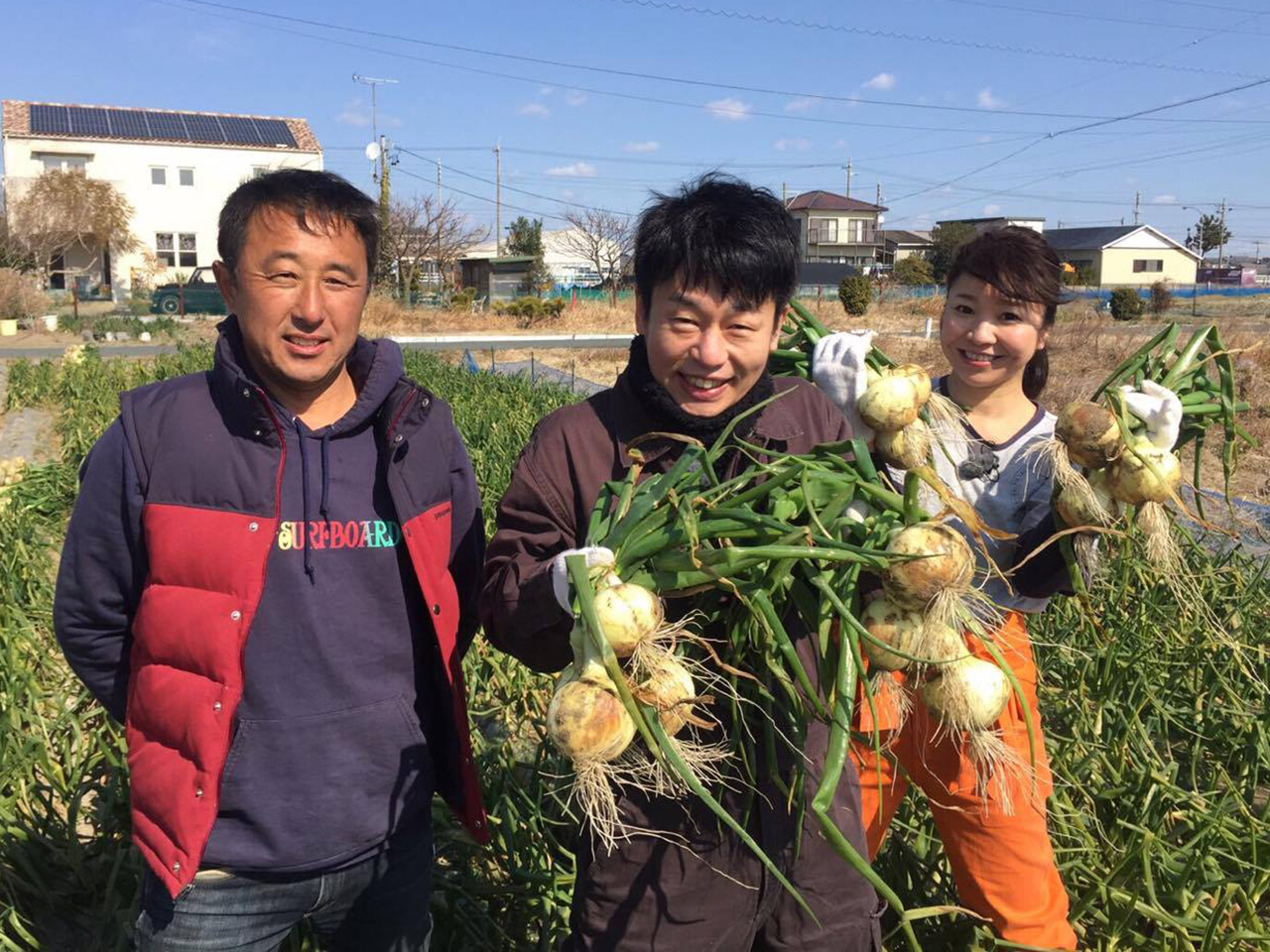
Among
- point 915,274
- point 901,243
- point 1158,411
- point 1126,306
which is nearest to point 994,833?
point 1158,411

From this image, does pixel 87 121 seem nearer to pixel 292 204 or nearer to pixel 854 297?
pixel 854 297

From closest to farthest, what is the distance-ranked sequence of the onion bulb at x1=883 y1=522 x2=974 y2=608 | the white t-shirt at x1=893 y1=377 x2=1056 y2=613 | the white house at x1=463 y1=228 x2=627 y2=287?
the onion bulb at x1=883 y1=522 x2=974 y2=608 → the white t-shirt at x1=893 y1=377 x2=1056 y2=613 → the white house at x1=463 y1=228 x2=627 y2=287

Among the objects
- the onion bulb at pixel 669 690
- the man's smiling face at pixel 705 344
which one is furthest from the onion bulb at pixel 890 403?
the onion bulb at pixel 669 690

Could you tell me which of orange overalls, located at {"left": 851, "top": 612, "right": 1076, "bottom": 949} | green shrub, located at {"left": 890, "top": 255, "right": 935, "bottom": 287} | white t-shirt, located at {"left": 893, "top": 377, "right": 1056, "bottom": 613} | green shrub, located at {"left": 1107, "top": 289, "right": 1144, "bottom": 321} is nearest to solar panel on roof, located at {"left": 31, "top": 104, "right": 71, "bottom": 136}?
green shrub, located at {"left": 890, "top": 255, "right": 935, "bottom": 287}

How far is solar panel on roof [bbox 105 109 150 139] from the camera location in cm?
3484

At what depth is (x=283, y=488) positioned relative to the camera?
1.49m

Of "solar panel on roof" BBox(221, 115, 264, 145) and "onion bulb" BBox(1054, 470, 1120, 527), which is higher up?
"solar panel on roof" BBox(221, 115, 264, 145)

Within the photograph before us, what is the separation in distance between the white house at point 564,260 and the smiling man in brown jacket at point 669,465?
52.3m

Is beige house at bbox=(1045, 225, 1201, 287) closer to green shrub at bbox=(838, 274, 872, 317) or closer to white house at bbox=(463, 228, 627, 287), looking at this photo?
white house at bbox=(463, 228, 627, 287)

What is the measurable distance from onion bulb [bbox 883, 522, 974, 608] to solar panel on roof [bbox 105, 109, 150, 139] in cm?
3992

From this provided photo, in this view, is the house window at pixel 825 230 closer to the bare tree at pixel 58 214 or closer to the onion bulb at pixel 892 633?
Result: the bare tree at pixel 58 214

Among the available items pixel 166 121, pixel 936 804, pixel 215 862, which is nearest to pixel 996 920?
pixel 936 804

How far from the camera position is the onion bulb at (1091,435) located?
182 centimetres

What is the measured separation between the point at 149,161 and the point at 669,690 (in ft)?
131
